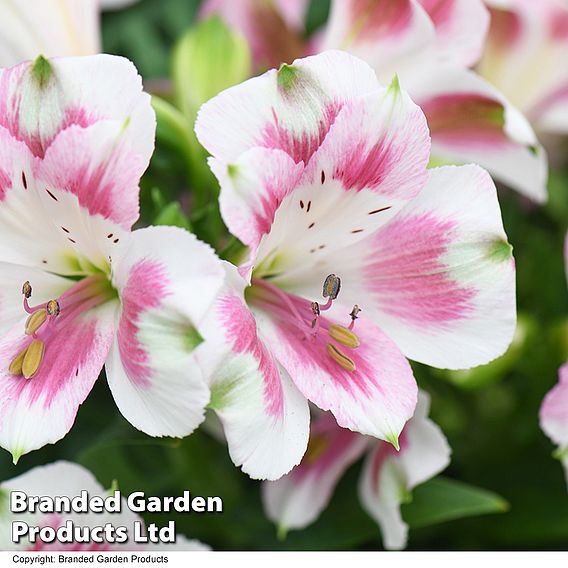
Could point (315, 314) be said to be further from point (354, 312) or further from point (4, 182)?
point (4, 182)

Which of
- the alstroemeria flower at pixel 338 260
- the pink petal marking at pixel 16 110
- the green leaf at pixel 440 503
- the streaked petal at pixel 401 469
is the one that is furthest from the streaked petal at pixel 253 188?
the green leaf at pixel 440 503

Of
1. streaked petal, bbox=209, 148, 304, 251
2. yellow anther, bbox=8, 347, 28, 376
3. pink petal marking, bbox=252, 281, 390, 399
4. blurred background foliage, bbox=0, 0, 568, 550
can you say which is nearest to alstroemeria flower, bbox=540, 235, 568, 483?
blurred background foliage, bbox=0, 0, 568, 550

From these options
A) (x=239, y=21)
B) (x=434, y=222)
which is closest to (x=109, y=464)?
(x=434, y=222)

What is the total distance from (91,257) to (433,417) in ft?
1.38

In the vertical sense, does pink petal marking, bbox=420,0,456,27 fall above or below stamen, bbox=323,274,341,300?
above

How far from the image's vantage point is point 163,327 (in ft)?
1.66

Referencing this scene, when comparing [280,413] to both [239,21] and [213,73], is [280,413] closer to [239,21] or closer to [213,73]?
[213,73]

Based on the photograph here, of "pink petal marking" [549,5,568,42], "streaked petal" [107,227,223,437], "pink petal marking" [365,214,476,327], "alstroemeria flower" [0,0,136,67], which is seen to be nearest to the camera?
"streaked petal" [107,227,223,437]

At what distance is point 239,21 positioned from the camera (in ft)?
3.09

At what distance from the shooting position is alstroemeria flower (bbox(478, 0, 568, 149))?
32.9 inches

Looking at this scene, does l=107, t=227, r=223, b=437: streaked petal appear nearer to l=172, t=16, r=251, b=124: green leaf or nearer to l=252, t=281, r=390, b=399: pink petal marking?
l=252, t=281, r=390, b=399: pink petal marking

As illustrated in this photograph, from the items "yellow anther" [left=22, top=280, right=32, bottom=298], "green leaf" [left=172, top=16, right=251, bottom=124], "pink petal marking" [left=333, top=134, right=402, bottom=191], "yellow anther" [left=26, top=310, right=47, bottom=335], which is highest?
"pink petal marking" [left=333, top=134, right=402, bottom=191]

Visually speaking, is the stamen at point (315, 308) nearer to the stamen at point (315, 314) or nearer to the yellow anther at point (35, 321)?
the stamen at point (315, 314)

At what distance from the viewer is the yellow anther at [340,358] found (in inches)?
22.7
